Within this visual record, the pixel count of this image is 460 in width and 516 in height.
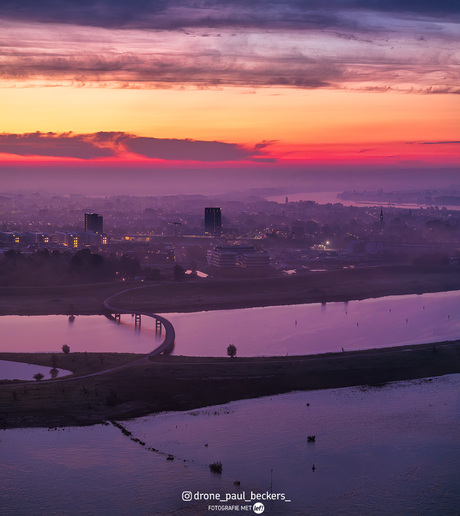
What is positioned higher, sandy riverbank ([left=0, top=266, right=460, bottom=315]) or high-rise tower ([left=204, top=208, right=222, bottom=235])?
high-rise tower ([left=204, top=208, right=222, bottom=235])

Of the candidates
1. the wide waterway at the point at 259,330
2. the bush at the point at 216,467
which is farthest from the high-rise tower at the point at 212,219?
the bush at the point at 216,467

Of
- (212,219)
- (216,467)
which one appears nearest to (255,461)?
(216,467)

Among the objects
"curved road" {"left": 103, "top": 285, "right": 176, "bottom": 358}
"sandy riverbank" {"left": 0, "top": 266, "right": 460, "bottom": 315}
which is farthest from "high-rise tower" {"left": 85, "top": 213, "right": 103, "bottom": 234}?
"curved road" {"left": 103, "top": 285, "right": 176, "bottom": 358}

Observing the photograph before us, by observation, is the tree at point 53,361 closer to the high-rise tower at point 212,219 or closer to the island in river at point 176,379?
the island in river at point 176,379

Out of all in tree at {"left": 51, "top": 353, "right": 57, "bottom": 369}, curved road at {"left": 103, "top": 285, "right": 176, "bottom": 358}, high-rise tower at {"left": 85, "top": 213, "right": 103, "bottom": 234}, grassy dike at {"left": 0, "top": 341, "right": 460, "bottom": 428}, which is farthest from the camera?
high-rise tower at {"left": 85, "top": 213, "right": 103, "bottom": 234}

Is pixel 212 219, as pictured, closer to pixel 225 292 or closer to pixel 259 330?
pixel 225 292

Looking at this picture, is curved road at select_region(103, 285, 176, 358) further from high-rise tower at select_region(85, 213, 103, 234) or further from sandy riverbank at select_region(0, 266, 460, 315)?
high-rise tower at select_region(85, 213, 103, 234)
